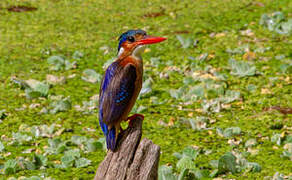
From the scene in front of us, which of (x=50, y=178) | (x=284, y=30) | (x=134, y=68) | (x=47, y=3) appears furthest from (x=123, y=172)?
(x=47, y=3)

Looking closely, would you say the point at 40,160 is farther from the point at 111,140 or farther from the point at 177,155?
the point at 111,140

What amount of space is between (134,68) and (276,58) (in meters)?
5.33

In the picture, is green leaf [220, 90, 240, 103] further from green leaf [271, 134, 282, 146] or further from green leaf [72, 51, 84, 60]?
green leaf [72, 51, 84, 60]

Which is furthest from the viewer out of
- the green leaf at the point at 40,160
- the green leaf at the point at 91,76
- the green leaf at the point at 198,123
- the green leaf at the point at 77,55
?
the green leaf at the point at 77,55

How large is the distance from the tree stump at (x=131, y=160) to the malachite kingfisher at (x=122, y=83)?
0.11 meters

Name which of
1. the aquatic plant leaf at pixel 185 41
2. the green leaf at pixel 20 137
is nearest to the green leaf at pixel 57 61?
the aquatic plant leaf at pixel 185 41

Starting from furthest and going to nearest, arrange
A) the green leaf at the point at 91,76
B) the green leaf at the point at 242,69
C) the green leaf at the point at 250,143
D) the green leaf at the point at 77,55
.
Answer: the green leaf at the point at 77,55, the green leaf at the point at 91,76, the green leaf at the point at 242,69, the green leaf at the point at 250,143

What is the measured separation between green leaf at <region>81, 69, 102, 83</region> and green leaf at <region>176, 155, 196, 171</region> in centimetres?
312

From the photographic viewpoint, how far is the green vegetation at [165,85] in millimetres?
5910

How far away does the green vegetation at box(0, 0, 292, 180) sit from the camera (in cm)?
591

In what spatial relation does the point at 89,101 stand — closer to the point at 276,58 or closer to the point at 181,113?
the point at 181,113

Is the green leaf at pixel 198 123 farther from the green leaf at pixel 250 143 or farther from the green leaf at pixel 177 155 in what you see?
the green leaf at pixel 177 155

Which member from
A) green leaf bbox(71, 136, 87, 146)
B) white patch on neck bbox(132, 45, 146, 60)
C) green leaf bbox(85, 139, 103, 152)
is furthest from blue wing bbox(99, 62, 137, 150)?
green leaf bbox(71, 136, 87, 146)

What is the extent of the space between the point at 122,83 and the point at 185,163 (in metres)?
1.87
